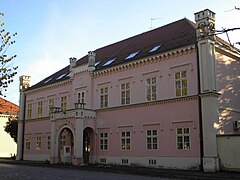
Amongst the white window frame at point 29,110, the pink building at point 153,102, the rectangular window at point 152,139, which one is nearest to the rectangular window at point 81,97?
the pink building at point 153,102

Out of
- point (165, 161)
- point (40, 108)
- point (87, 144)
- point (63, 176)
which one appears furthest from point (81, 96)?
point (63, 176)

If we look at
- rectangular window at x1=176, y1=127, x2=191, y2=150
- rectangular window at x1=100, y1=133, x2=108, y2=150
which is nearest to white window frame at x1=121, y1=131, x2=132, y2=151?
rectangular window at x1=100, y1=133, x2=108, y2=150

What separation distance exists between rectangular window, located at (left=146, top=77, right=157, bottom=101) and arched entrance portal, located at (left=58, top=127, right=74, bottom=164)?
30.3ft

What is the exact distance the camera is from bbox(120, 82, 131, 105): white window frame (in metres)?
27.8

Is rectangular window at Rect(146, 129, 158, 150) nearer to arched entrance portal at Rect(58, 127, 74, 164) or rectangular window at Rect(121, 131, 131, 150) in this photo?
rectangular window at Rect(121, 131, 131, 150)

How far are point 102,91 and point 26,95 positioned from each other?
14.9m

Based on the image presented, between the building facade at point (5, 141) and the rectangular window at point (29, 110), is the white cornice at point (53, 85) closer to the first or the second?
the rectangular window at point (29, 110)

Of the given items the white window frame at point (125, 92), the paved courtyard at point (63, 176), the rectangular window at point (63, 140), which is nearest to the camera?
the paved courtyard at point (63, 176)

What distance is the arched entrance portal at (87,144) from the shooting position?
1192 inches

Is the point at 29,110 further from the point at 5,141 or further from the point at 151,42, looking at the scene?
the point at 151,42

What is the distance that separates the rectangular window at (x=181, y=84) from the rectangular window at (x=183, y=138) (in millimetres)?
2580

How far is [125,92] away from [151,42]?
555 centimetres

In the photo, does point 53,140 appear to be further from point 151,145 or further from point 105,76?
point 151,145

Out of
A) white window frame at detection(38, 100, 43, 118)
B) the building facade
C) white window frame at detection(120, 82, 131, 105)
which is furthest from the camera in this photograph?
the building facade
